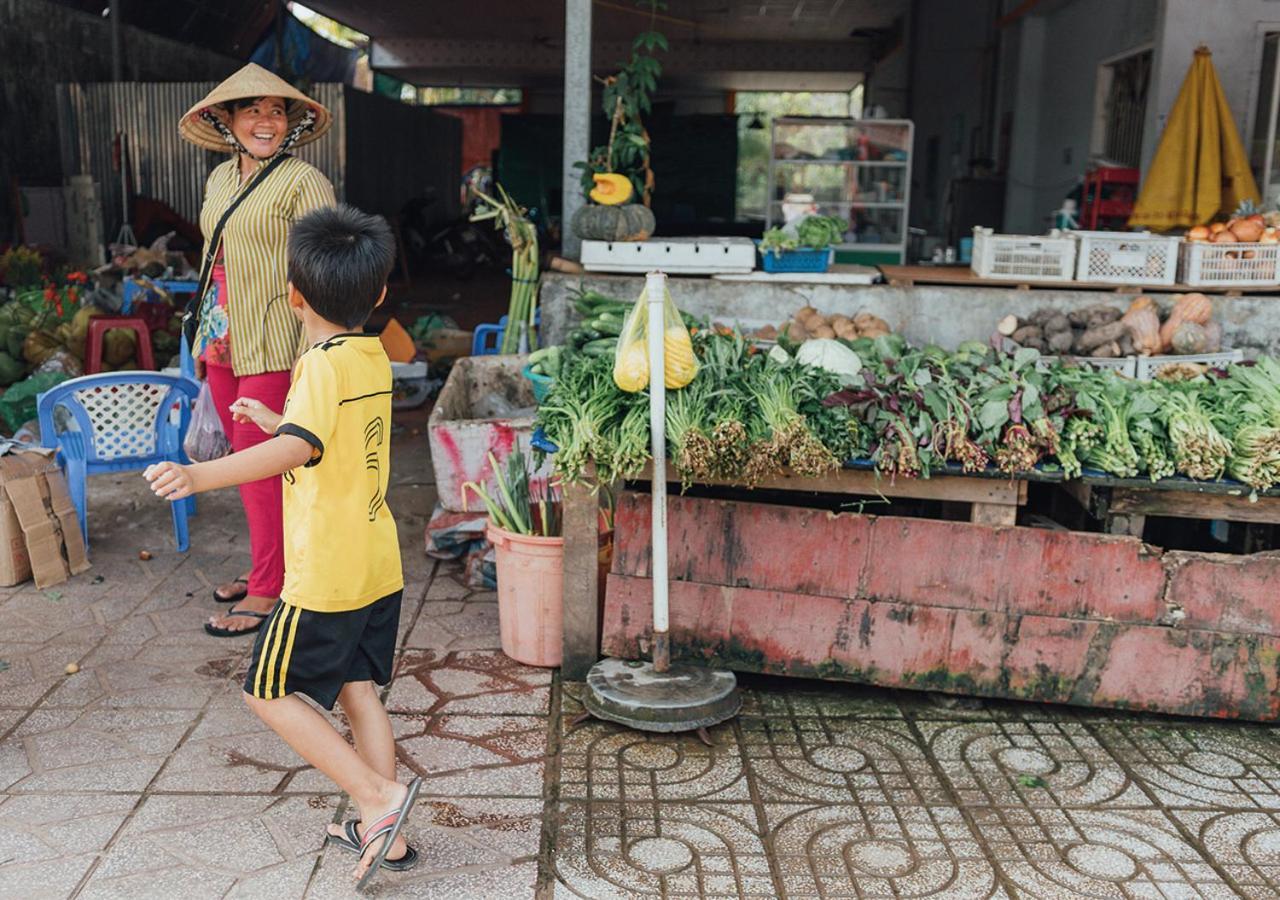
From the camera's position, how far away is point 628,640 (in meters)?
4.01

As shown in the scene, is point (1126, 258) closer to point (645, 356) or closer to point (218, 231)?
point (645, 356)

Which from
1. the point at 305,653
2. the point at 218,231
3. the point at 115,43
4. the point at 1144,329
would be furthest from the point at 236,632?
the point at 115,43

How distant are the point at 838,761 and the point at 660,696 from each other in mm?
609

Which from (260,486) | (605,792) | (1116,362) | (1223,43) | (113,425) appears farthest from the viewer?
(1223,43)

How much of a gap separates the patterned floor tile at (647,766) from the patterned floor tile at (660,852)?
0.07 m

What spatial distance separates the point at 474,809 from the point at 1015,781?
168cm

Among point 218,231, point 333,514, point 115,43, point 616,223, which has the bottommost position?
point 333,514

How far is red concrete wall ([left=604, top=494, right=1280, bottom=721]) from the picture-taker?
148 inches

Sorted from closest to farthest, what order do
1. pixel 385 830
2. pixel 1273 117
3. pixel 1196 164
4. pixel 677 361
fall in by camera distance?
pixel 385 830, pixel 677 361, pixel 1196 164, pixel 1273 117

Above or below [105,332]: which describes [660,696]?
below

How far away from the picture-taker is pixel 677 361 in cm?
375

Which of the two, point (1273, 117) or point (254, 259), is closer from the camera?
point (254, 259)

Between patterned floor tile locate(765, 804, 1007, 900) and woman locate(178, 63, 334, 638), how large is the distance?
236cm

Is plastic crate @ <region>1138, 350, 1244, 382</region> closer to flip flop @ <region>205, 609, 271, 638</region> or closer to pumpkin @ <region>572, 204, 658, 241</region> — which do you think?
pumpkin @ <region>572, 204, 658, 241</region>
